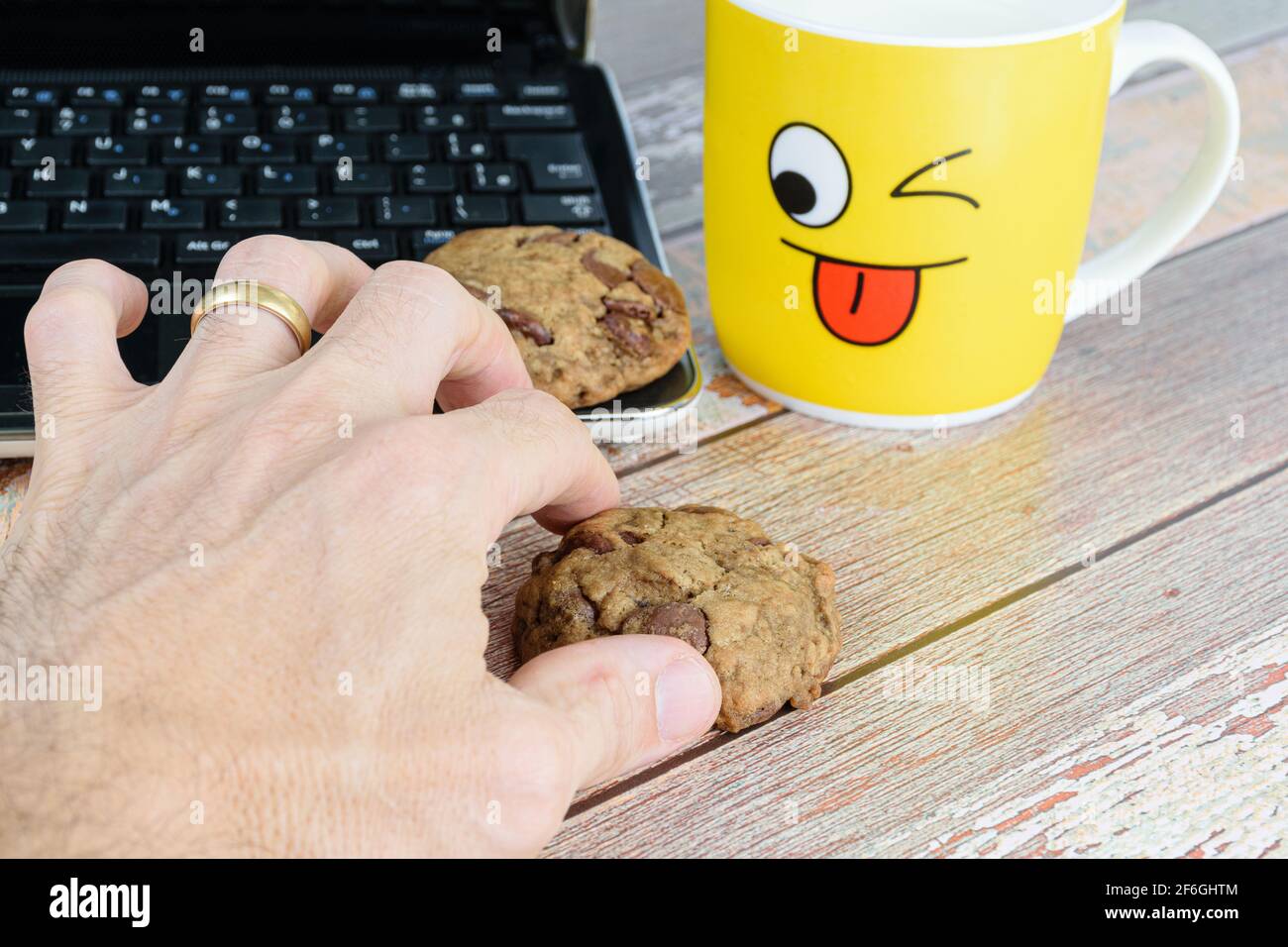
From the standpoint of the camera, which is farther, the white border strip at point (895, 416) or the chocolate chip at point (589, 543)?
the white border strip at point (895, 416)

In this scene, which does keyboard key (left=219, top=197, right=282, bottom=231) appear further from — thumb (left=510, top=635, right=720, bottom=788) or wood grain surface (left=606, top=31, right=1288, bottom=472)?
thumb (left=510, top=635, right=720, bottom=788)

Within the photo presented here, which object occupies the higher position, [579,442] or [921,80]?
[921,80]

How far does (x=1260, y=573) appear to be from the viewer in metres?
0.64

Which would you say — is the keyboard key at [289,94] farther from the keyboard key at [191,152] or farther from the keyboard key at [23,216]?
the keyboard key at [23,216]

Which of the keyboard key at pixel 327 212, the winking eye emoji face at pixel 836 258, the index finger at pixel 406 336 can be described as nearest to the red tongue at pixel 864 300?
the winking eye emoji face at pixel 836 258

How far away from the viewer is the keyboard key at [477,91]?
90 centimetres

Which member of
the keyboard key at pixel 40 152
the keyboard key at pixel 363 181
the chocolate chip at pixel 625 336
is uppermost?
the keyboard key at pixel 40 152

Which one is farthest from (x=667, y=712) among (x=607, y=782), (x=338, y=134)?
(x=338, y=134)

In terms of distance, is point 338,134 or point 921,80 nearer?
point 921,80

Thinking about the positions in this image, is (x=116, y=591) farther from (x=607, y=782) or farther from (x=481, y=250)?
(x=481, y=250)

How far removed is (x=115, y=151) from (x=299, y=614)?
486 millimetres

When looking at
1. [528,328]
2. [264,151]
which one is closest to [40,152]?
[264,151]

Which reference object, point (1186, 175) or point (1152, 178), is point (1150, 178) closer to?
point (1152, 178)

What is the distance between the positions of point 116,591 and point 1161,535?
1.68 ft
